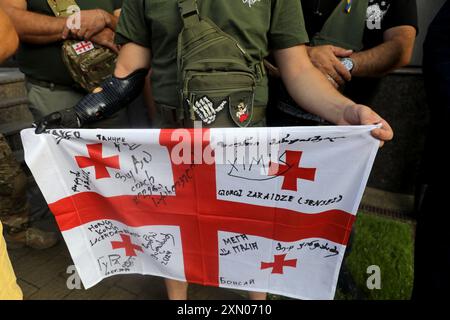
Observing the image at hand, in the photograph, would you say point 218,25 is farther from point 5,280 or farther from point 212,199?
point 5,280

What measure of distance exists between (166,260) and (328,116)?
1.08 m

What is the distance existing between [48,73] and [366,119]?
6.65 feet

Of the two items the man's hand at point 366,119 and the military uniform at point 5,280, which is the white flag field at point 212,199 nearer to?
the man's hand at point 366,119

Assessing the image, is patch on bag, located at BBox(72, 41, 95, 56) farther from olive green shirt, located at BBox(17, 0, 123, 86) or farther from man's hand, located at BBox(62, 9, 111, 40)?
olive green shirt, located at BBox(17, 0, 123, 86)

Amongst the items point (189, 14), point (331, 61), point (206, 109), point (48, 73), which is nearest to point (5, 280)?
point (206, 109)

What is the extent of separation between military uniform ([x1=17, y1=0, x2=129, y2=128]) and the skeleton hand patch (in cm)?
116

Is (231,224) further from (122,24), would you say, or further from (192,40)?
(122,24)

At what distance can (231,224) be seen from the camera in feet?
5.32

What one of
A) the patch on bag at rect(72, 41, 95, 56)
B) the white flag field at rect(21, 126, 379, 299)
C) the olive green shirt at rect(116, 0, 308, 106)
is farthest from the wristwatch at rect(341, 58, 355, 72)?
the patch on bag at rect(72, 41, 95, 56)

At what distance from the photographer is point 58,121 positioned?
5.20 ft

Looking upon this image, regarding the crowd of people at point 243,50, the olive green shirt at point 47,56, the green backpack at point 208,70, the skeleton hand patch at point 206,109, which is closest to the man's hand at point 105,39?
the crowd of people at point 243,50

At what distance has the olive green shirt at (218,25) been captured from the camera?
4.90 ft

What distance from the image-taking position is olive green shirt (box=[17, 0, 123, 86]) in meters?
2.20

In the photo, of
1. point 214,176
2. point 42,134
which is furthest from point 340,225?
point 42,134
